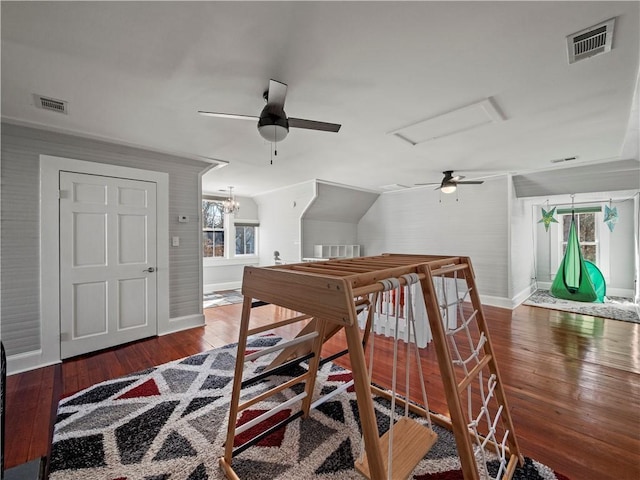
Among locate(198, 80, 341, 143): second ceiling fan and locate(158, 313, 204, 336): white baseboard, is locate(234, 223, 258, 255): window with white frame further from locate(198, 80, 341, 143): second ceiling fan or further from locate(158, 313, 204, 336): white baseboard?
locate(198, 80, 341, 143): second ceiling fan

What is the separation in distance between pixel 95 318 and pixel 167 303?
2.46 feet

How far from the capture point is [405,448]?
1.29m

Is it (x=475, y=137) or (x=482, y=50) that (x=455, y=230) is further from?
(x=482, y=50)

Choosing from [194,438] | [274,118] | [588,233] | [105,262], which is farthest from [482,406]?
[588,233]

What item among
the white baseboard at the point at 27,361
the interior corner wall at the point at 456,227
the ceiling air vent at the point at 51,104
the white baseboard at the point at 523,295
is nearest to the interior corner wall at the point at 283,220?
the interior corner wall at the point at 456,227

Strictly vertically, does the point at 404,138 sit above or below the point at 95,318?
above

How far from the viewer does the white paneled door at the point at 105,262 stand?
2.95 metres

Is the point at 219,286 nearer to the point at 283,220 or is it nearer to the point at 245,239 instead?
the point at 245,239

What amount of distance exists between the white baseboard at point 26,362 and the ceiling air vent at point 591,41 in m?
5.05

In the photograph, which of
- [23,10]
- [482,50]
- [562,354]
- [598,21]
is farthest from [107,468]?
[562,354]

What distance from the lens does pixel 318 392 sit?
2211 mm

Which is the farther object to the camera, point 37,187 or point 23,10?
point 37,187

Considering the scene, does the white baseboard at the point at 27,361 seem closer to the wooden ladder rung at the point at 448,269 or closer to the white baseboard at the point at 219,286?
the white baseboard at the point at 219,286

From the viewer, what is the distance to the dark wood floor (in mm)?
1663
